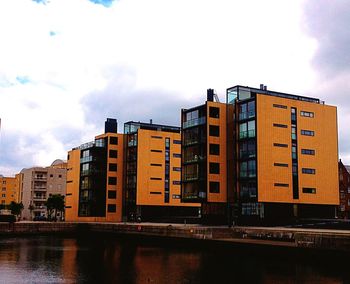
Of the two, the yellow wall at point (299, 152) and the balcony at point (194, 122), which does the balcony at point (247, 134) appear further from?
the balcony at point (194, 122)

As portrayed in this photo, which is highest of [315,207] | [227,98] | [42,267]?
[227,98]

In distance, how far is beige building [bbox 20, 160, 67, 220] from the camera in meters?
187

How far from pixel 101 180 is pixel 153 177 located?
16.3m

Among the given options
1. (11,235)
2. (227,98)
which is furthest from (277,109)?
(11,235)

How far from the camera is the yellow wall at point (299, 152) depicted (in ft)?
287

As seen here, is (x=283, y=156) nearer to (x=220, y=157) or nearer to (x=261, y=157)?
(x=261, y=157)

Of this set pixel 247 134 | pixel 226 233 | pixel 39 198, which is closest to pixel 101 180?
pixel 247 134

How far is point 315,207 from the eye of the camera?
91812 mm

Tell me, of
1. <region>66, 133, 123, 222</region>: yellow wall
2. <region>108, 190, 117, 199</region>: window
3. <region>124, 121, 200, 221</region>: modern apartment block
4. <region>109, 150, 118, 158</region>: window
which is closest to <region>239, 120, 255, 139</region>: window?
<region>124, 121, 200, 221</region>: modern apartment block

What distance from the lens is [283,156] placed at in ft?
293

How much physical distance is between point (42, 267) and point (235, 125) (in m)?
53.3

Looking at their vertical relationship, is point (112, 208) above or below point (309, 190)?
below

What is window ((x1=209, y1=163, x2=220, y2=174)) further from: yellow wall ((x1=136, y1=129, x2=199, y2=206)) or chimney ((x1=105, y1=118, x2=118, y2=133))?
chimney ((x1=105, y1=118, x2=118, y2=133))

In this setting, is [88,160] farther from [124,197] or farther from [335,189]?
[335,189]
